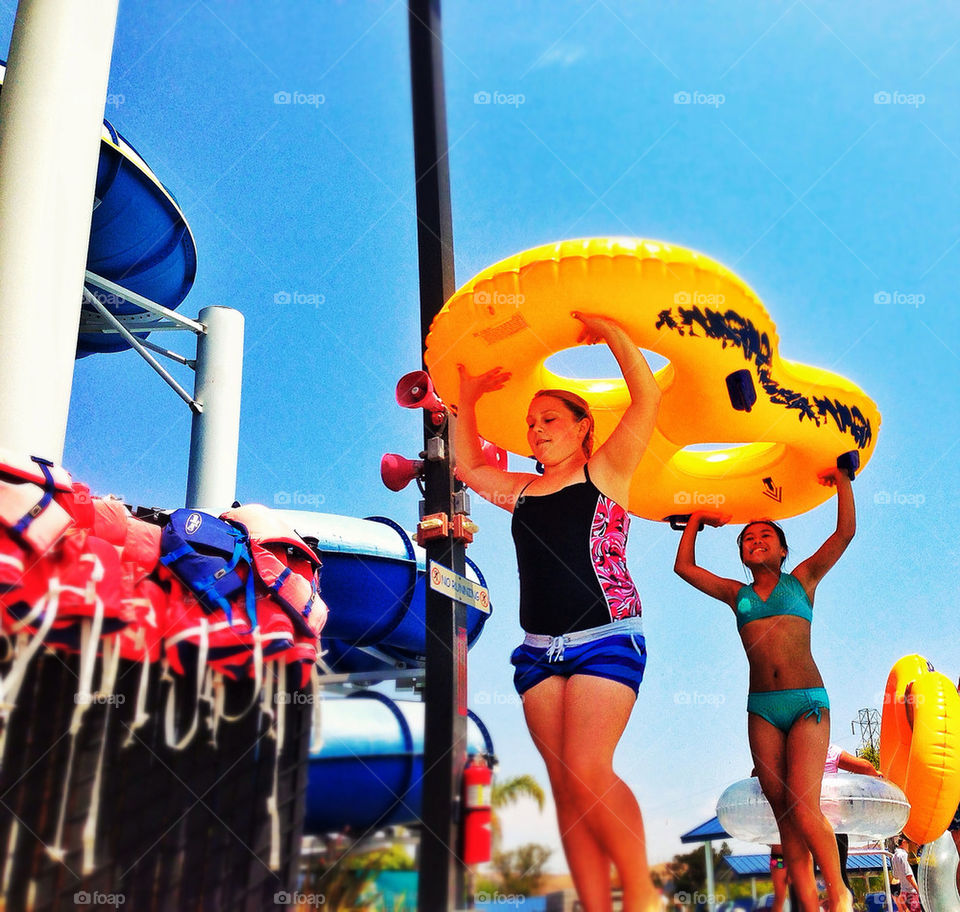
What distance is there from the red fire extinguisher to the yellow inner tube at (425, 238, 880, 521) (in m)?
→ 1.50

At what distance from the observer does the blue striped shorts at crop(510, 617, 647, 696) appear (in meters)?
2.72

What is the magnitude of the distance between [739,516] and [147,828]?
3086 mm

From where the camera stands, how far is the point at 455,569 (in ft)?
10.7

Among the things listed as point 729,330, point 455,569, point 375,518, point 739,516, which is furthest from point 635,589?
point 375,518

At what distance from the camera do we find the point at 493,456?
3490 millimetres

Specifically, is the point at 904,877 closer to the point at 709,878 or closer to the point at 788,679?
the point at 788,679

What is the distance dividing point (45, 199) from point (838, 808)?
195 inches

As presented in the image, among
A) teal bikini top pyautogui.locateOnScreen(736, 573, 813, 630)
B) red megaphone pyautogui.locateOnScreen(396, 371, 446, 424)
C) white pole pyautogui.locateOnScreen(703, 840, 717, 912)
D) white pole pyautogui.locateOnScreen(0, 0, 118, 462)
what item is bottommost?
white pole pyautogui.locateOnScreen(703, 840, 717, 912)

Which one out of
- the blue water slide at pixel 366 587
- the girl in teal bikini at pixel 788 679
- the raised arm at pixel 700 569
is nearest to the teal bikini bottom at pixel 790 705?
the girl in teal bikini at pixel 788 679

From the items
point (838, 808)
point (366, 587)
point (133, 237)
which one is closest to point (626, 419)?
point (838, 808)

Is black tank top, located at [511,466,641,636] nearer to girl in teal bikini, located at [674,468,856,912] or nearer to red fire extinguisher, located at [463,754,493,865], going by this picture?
red fire extinguisher, located at [463,754,493,865]

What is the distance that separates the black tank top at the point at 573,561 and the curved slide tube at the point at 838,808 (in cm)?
173

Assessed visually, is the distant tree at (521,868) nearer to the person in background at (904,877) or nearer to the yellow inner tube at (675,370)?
the yellow inner tube at (675,370)

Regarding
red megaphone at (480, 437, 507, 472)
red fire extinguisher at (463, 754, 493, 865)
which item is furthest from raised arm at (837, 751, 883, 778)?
red fire extinguisher at (463, 754, 493, 865)
